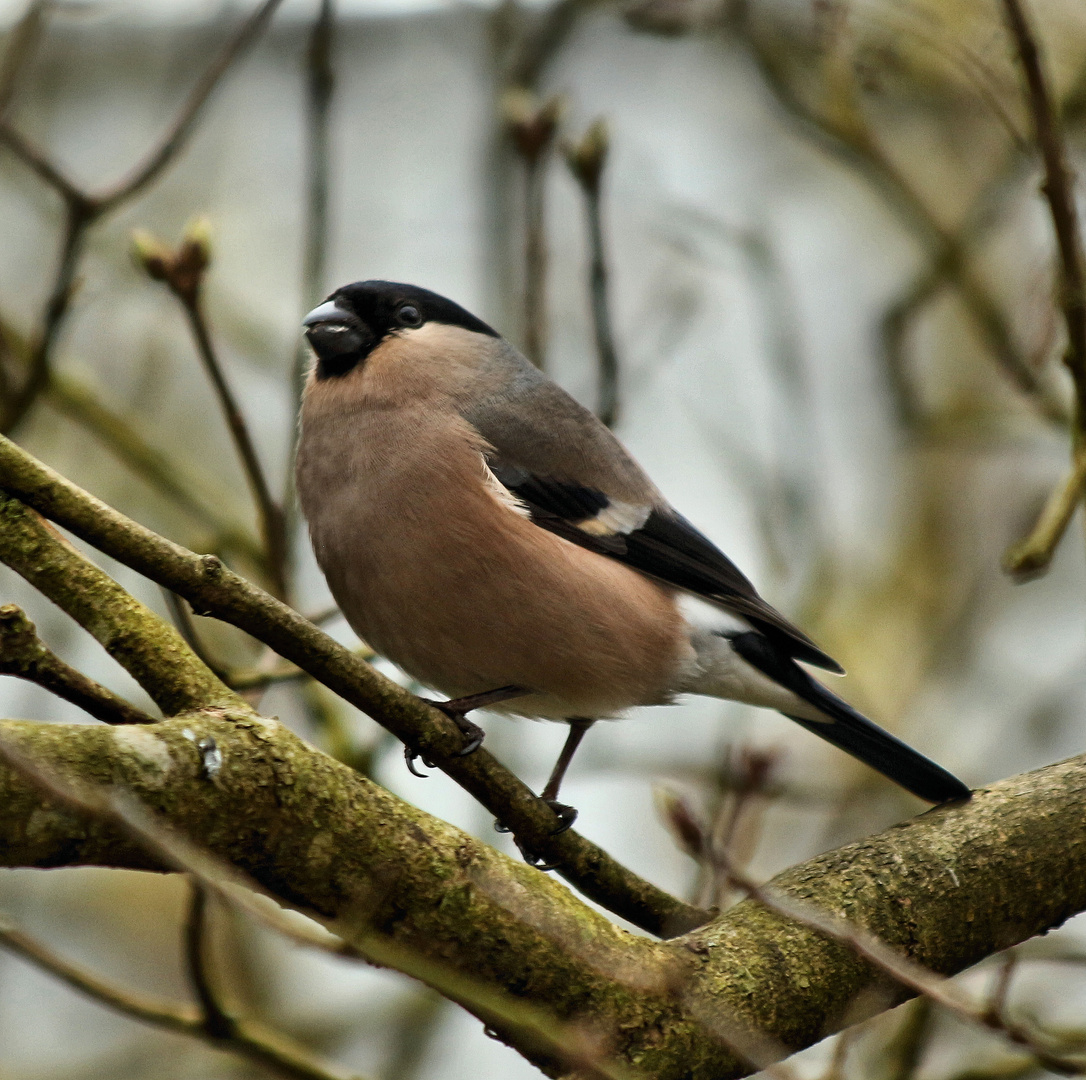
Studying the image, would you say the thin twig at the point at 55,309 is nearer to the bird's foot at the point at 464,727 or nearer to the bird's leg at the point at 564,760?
the bird's foot at the point at 464,727

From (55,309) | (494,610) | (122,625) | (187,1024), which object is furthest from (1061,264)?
(187,1024)

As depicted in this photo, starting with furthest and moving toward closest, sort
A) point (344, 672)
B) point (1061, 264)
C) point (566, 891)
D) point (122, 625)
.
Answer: point (1061, 264)
point (566, 891)
point (344, 672)
point (122, 625)

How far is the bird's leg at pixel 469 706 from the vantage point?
3273 millimetres

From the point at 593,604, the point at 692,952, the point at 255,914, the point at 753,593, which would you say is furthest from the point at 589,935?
the point at 753,593

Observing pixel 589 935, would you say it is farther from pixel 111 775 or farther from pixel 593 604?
pixel 593 604

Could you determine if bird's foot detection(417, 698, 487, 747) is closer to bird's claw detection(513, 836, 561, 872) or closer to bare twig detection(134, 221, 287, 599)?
bird's claw detection(513, 836, 561, 872)

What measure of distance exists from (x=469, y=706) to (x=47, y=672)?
1.74m

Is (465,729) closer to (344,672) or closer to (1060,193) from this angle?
(344,672)

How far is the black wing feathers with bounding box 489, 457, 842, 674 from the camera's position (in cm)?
413

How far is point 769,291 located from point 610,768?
2228mm

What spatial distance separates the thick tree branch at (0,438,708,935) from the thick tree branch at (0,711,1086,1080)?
23cm

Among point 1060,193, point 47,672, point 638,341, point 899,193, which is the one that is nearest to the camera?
point 47,672

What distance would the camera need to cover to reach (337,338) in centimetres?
438

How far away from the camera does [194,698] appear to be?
7.80 feet
